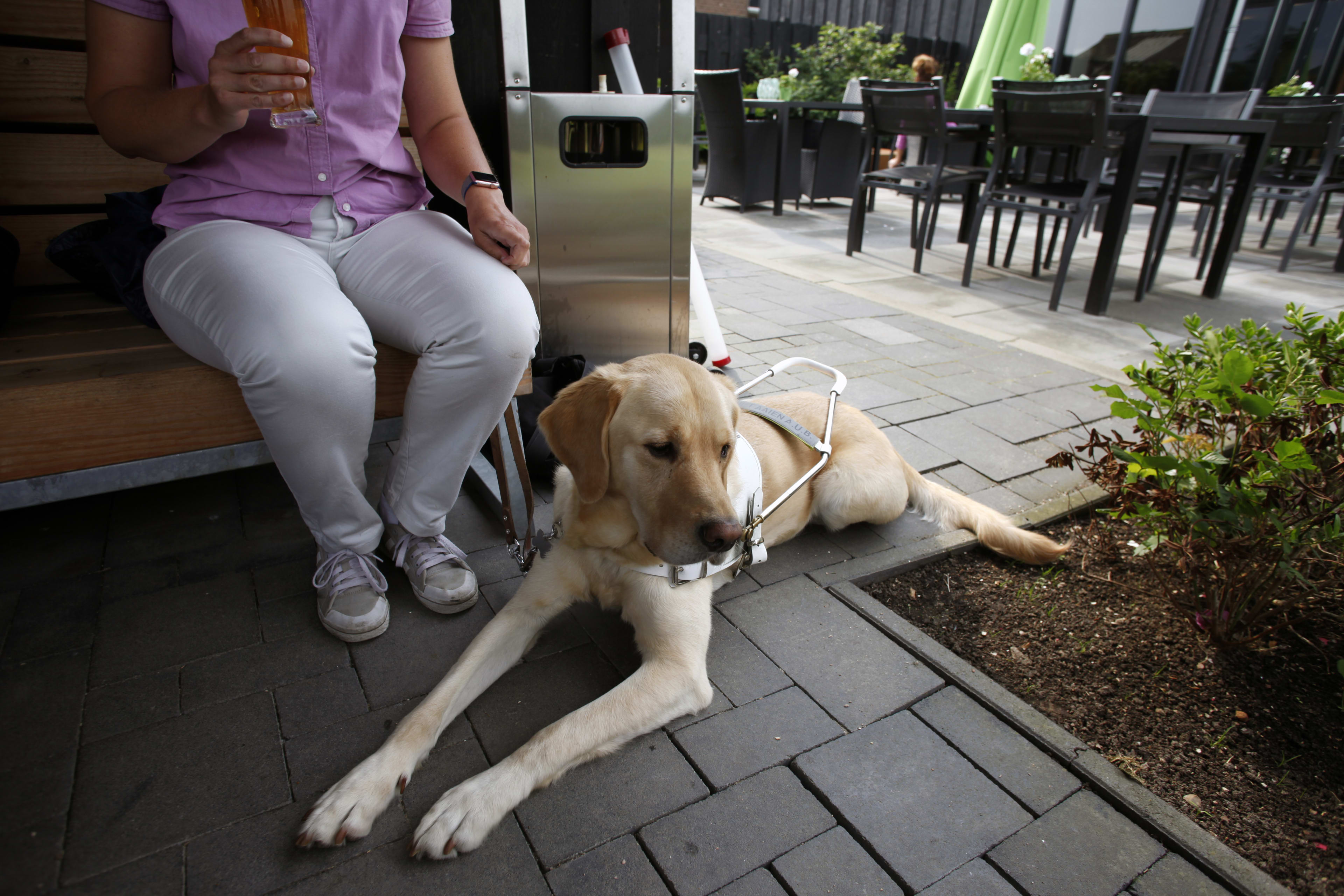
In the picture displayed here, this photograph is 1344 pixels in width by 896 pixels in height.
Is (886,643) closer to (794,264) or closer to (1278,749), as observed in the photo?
(1278,749)

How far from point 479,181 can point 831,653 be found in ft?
5.84

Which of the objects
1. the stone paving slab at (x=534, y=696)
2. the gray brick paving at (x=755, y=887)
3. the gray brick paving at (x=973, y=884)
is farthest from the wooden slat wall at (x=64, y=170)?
the gray brick paving at (x=973, y=884)

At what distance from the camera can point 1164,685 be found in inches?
80.3

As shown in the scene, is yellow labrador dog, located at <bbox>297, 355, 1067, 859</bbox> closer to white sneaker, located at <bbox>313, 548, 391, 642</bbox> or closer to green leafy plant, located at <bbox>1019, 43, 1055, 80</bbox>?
white sneaker, located at <bbox>313, 548, 391, 642</bbox>

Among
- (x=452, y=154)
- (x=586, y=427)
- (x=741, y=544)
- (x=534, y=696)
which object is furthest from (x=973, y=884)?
(x=452, y=154)

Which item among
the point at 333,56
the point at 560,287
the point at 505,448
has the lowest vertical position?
the point at 505,448

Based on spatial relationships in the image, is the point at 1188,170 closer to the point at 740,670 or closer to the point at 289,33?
the point at 740,670

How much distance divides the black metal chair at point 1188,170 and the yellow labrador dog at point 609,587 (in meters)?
5.92

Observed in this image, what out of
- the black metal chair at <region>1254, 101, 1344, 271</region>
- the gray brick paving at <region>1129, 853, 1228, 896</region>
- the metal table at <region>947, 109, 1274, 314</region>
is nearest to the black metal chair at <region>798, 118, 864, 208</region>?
the metal table at <region>947, 109, 1274, 314</region>

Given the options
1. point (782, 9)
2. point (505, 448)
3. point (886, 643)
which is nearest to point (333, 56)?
point (505, 448)

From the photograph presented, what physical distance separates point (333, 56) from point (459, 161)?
0.44 metres

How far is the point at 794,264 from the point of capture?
727 centimetres

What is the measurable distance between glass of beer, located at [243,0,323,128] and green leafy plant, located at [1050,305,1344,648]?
2.23 m

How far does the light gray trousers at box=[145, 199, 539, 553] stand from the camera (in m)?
1.83
